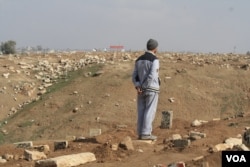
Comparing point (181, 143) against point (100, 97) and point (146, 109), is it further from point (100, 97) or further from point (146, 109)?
point (100, 97)

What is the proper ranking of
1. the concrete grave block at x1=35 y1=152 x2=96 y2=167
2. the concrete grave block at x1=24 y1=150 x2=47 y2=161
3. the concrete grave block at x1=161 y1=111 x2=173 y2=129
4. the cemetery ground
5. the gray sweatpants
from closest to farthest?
the concrete grave block at x1=35 y1=152 x2=96 y2=167 → the concrete grave block at x1=24 y1=150 x2=47 y2=161 → the gray sweatpants → the concrete grave block at x1=161 y1=111 x2=173 y2=129 → the cemetery ground

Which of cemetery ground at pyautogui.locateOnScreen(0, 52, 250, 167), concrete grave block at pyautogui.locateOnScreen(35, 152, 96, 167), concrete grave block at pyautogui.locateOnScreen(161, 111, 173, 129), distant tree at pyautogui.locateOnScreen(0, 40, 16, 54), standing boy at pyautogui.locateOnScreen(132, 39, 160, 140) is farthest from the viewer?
distant tree at pyautogui.locateOnScreen(0, 40, 16, 54)

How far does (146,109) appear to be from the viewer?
8.14 metres

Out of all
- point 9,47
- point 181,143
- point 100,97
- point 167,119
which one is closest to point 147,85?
point 181,143

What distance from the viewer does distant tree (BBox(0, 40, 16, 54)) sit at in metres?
37.8

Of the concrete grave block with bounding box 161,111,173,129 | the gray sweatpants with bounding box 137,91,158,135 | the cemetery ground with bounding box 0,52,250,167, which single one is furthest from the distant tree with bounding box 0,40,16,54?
the gray sweatpants with bounding box 137,91,158,135

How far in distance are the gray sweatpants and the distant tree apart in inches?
1215

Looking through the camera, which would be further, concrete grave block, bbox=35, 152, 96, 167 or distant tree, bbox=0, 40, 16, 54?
distant tree, bbox=0, 40, 16, 54

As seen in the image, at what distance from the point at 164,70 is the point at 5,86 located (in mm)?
7367

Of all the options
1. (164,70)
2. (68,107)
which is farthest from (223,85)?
(68,107)

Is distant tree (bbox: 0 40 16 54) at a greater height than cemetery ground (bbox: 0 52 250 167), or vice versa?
distant tree (bbox: 0 40 16 54)

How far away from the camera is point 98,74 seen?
2136 centimetres

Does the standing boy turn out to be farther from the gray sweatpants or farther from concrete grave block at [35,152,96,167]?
concrete grave block at [35,152,96,167]

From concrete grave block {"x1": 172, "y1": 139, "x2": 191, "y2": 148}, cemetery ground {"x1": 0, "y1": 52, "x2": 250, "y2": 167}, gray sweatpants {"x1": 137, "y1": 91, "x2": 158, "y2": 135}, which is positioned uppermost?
gray sweatpants {"x1": 137, "y1": 91, "x2": 158, "y2": 135}
